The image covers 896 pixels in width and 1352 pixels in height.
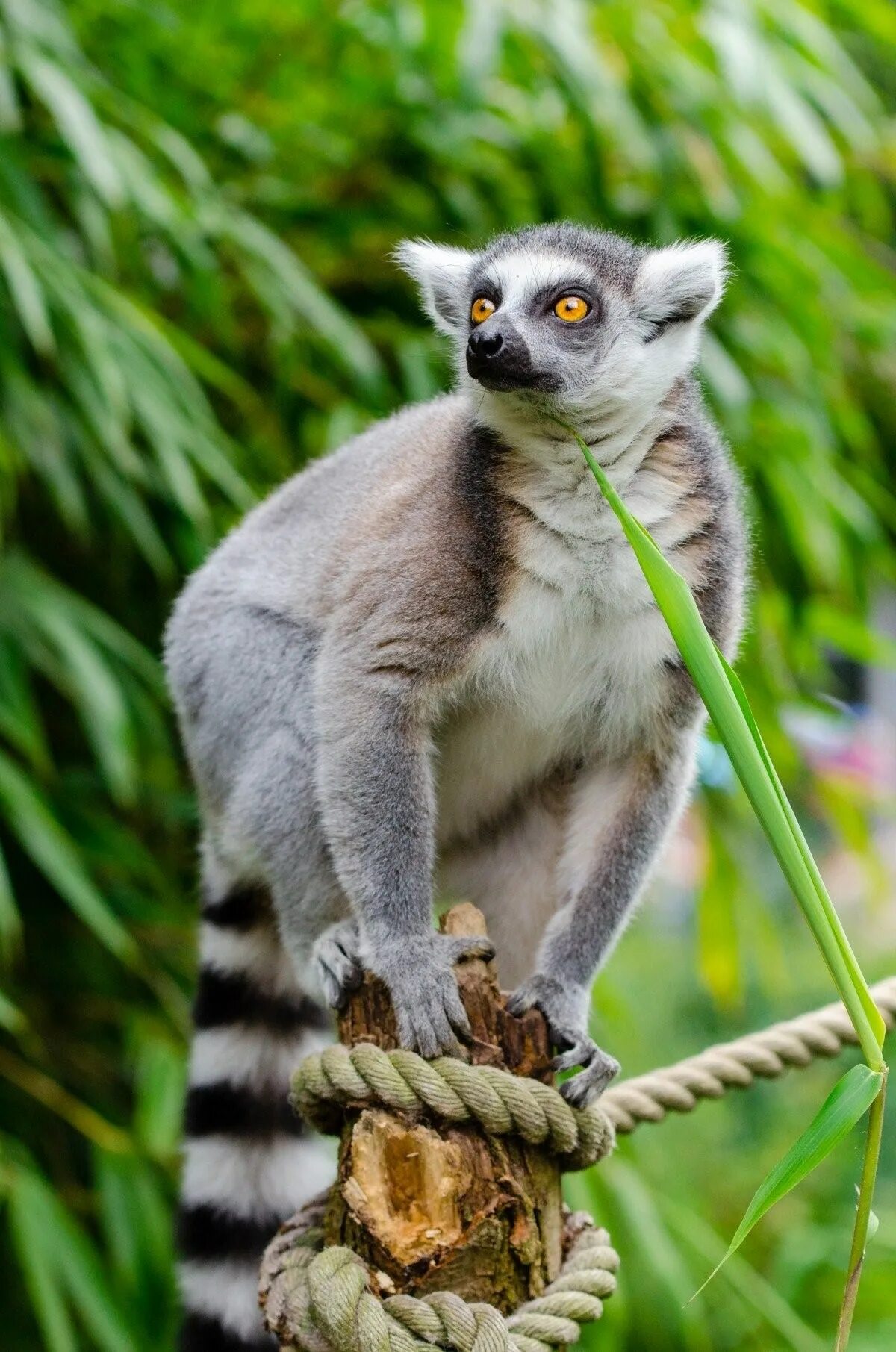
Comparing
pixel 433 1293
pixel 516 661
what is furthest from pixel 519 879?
pixel 433 1293

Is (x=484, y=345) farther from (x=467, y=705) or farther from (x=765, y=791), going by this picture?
(x=765, y=791)

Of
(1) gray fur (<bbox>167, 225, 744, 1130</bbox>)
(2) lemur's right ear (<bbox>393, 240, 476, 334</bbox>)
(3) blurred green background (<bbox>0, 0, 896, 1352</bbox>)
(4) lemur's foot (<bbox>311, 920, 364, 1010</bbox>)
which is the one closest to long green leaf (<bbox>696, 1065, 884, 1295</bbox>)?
(1) gray fur (<bbox>167, 225, 744, 1130</bbox>)

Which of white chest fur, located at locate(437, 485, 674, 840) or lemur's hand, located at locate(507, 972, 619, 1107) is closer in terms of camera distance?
lemur's hand, located at locate(507, 972, 619, 1107)

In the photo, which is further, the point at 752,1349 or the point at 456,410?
the point at 752,1349

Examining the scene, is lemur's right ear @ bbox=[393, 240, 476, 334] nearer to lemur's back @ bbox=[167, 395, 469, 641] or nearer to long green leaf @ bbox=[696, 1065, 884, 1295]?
lemur's back @ bbox=[167, 395, 469, 641]

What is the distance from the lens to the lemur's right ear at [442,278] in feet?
8.59

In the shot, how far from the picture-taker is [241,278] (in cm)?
424

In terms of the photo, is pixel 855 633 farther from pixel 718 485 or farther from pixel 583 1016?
pixel 583 1016

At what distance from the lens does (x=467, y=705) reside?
2498 mm

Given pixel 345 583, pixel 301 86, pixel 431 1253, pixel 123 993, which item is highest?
pixel 301 86

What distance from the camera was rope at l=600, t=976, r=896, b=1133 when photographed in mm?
2105

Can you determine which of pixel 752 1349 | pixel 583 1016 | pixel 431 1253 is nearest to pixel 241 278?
pixel 583 1016

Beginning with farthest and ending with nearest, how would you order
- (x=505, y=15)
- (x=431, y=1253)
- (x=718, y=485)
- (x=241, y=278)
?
(x=241, y=278), (x=505, y=15), (x=718, y=485), (x=431, y=1253)

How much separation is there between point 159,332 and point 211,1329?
2344 mm
